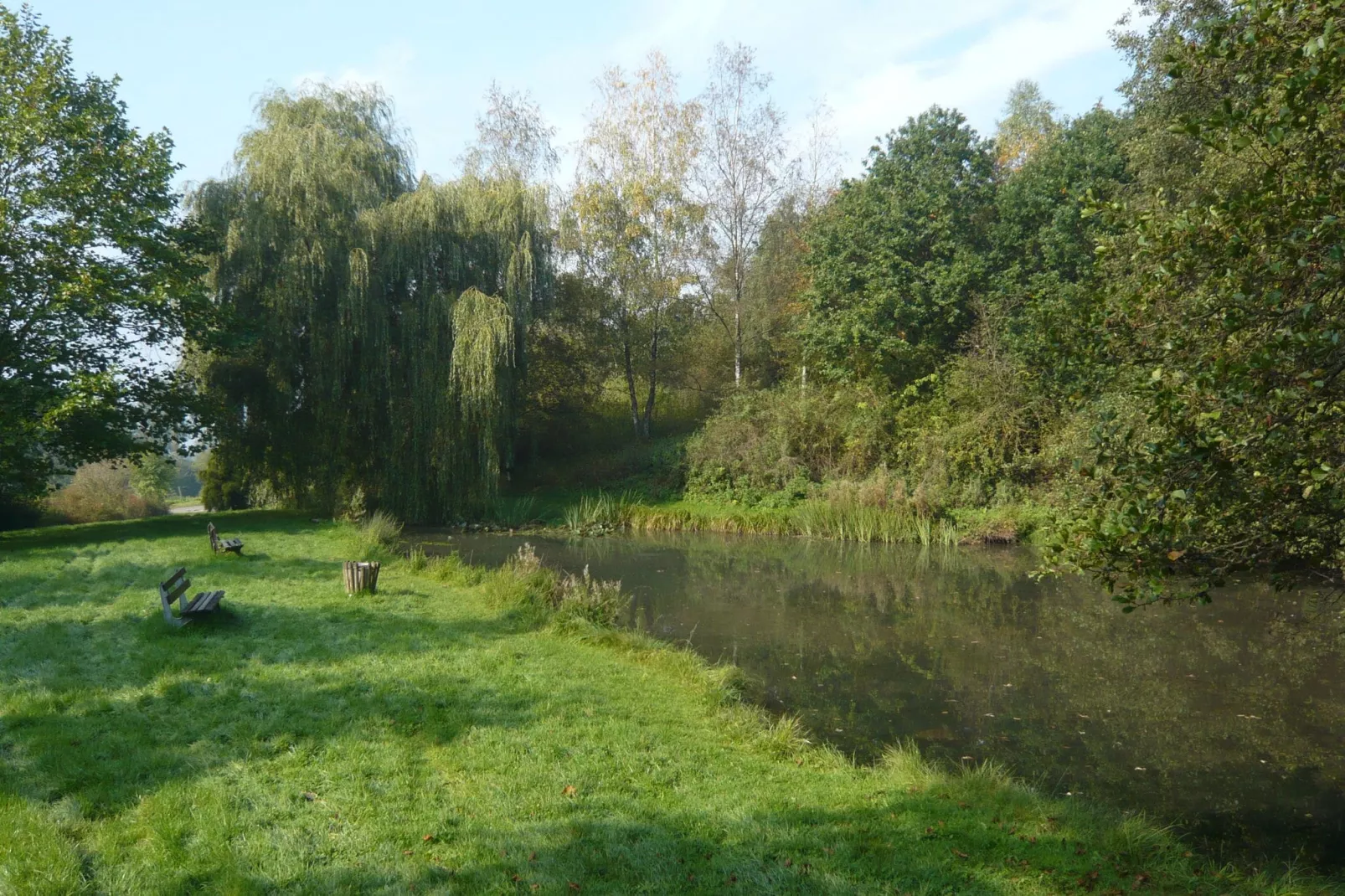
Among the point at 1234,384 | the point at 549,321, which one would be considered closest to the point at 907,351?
the point at 549,321

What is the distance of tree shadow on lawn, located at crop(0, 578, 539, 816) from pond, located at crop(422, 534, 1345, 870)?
12.2 feet

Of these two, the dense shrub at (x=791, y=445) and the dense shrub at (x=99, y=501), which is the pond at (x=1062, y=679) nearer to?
the dense shrub at (x=791, y=445)

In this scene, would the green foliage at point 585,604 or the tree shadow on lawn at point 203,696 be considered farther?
the green foliage at point 585,604

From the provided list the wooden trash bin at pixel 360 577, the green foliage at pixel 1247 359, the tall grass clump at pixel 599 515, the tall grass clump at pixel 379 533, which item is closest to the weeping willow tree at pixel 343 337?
the tall grass clump at pixel 379 533

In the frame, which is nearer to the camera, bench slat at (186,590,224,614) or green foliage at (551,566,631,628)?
bench slat at (186,590,224,614)

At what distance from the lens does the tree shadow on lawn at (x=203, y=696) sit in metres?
5.57

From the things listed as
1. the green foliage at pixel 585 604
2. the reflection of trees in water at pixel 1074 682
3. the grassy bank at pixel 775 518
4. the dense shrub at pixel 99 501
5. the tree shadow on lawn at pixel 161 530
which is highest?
the dense shrub at pixel 99 501

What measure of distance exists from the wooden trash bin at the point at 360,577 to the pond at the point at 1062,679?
156 inches

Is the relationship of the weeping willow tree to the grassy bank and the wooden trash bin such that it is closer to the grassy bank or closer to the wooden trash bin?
the grassy bank

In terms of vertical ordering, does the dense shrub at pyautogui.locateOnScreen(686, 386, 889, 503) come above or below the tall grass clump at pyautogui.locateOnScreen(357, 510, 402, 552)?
above

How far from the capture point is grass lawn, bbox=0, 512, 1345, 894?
457cm

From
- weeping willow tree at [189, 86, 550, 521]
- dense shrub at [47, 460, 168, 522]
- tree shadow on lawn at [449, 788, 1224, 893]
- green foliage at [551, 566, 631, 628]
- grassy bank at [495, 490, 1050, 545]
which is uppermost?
weeping willow tree at [189, 86, 550, 521]

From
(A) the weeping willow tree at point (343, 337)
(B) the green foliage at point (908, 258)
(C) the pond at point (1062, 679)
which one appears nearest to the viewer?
(C) the pond at point (1062, 679)

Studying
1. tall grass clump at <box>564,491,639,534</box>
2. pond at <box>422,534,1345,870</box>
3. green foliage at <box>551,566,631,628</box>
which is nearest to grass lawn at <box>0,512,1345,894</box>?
pond at <box>422,534,1345,870</box>
